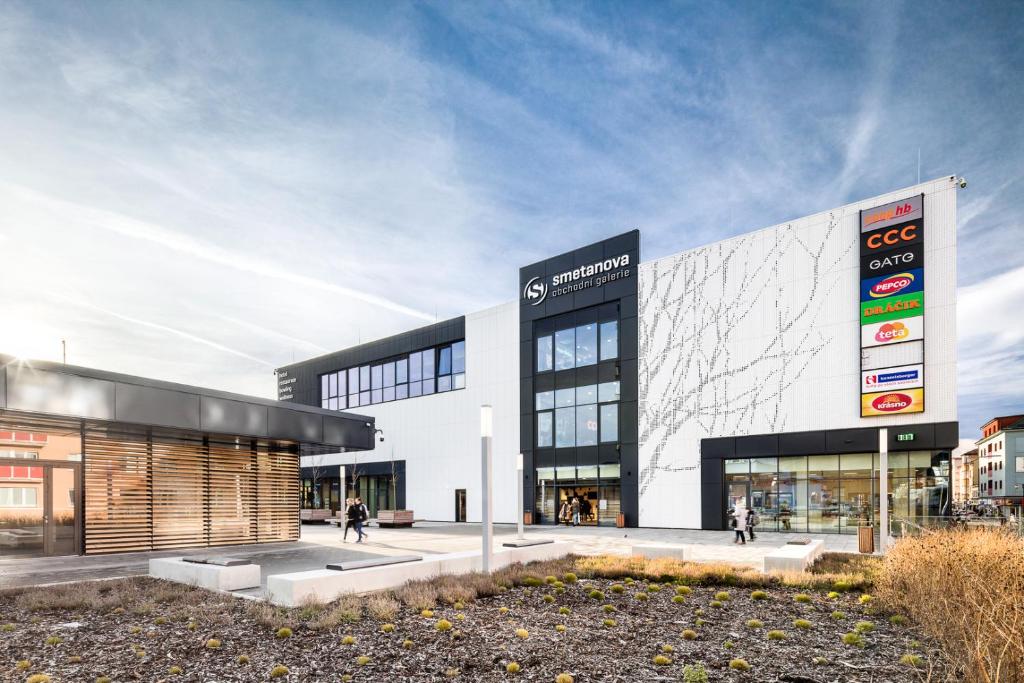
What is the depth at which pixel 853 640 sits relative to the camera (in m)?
7.90

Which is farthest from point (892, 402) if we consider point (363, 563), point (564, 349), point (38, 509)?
point (38, 509)

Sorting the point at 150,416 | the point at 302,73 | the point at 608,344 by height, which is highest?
the point at 302,73

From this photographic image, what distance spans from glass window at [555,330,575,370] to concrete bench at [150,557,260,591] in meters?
23.4

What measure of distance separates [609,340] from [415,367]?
1501 centimetres

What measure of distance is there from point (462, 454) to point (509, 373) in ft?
19.5

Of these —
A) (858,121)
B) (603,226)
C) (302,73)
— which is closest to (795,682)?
(302,73)

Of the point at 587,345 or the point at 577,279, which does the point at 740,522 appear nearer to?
the point at 587,345

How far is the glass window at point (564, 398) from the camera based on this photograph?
33.8m

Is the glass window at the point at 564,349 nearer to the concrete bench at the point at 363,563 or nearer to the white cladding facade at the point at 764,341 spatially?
the white cladding facade at the point at 764,341

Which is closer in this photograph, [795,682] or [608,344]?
[795,682]

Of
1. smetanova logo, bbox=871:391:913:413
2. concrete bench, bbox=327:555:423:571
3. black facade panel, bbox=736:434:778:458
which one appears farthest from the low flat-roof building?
smetanova logo, bbox=871:391:913:413

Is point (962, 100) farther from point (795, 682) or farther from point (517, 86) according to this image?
point (795, 682)

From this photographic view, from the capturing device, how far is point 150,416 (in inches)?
657

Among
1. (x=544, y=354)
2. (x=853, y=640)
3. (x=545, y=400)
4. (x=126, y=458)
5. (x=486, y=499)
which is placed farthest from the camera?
(x=544, y=354)
